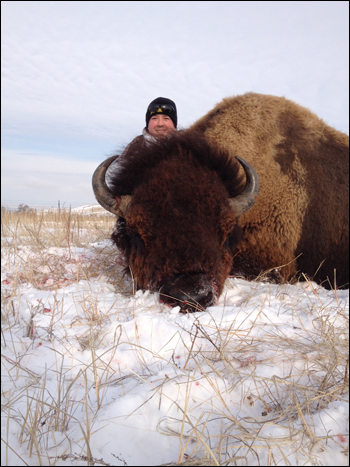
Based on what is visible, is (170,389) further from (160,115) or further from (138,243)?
(160,115)

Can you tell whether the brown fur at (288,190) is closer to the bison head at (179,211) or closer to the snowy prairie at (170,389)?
the bison head at (179,211)

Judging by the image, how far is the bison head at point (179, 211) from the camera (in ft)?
8.62

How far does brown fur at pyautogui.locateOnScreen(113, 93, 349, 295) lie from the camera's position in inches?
111

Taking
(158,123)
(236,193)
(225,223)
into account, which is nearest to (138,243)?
(225,223)

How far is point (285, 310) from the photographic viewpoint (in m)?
2.38

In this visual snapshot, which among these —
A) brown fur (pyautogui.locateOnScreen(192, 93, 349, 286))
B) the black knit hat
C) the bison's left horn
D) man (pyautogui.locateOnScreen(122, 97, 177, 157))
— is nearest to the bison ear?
the bison's left horn

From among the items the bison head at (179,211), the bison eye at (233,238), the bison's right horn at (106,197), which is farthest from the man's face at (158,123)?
the bison eye at (233,238)

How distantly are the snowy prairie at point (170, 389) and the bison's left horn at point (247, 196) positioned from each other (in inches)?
48.4

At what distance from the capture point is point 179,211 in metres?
2.84

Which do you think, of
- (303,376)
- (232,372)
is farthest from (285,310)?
(232,372)

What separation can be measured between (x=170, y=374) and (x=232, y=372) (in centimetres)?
31

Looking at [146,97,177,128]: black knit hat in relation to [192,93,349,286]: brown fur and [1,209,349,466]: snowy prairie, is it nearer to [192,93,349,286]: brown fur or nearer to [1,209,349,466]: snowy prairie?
[192,93,349,286]: brown fur

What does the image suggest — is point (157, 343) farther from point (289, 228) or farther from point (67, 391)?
point (289, 228)

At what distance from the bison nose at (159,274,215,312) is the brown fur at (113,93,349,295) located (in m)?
0.08
